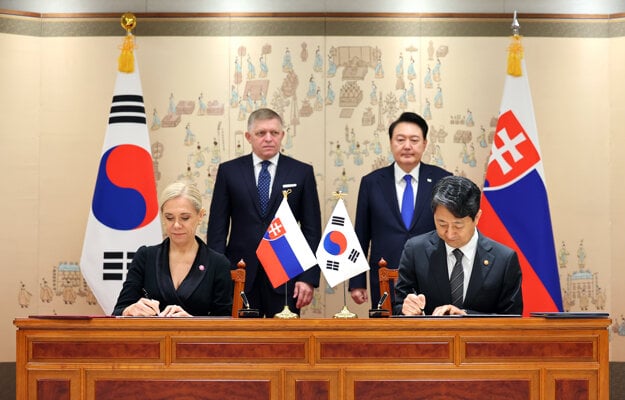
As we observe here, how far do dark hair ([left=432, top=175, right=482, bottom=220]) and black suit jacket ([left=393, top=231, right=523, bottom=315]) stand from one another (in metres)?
0.18

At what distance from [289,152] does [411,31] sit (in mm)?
1168

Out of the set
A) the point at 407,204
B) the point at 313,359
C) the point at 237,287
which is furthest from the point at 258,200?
the point at 313,359

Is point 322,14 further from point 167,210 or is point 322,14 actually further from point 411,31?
point 167,210

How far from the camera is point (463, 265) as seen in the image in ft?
12.5

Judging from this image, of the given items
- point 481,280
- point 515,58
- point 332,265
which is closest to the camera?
point 481,280

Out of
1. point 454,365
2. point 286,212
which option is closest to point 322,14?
point 286,212

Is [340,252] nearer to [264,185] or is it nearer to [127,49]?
[264,185]

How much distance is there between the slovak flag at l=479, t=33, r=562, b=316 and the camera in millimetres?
5883

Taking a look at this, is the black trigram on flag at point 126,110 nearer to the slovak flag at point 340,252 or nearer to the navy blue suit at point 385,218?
the navy blue suit at point 385,218

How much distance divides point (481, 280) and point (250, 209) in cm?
178

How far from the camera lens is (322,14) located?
6422 millimetres

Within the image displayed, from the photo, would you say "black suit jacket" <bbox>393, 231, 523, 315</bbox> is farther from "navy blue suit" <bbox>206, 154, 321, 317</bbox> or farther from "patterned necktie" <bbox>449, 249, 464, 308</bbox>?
"navy blue suit" <bbox>206, 154, 321, 317</bbox>

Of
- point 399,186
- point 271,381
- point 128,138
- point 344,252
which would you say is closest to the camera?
point 271,381

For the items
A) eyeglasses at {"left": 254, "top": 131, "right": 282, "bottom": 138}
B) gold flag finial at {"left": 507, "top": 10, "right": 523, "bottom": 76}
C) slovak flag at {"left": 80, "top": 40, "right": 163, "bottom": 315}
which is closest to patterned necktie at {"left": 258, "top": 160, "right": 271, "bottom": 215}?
eyeglasses at {"left": 254, "top": 131, "right": 282, "bottom": 138}
